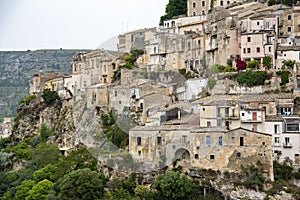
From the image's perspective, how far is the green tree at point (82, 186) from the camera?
126ft

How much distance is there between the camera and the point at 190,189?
3559cm

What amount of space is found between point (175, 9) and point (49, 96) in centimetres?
1619

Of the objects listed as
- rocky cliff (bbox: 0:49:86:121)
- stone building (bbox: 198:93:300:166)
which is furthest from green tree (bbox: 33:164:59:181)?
rocky cliff (bbox: 0:49:86:121)

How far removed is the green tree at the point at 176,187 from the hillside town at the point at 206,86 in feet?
4.63

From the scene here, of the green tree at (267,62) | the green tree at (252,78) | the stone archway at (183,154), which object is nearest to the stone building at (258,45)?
the green tree at (267,62)

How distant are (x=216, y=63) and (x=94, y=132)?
444 inches

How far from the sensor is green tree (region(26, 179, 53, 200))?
42750 millimetres

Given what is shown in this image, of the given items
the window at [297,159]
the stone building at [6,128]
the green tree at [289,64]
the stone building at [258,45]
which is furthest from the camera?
the stone building at [6,128]

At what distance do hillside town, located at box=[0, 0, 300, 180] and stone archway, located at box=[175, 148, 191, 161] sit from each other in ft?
0.22

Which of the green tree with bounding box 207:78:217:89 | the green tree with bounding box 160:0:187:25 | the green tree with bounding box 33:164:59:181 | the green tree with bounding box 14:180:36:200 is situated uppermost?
the green tree with bounding box 160:0:187:25

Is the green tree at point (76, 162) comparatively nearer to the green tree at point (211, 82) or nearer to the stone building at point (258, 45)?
the green tree at point (211, 82)

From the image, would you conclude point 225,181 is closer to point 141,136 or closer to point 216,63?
point 141,136

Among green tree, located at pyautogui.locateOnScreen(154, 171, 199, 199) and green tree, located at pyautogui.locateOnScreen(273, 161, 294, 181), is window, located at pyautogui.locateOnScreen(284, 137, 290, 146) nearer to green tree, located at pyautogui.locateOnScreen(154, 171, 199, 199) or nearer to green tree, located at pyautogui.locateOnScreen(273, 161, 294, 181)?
green tree, located at pyautogui.locateOnScreen(273, 161, 294, 181)

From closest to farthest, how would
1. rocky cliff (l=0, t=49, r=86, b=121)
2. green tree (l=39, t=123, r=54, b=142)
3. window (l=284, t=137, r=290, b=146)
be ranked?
window (l=284, t=137, r=290, b=146) → green tree (l=39, t=123, r=54, b=142) → rocky cliff (l=0, t=49, r=86, b=121)
